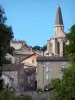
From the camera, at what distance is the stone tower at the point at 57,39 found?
14988 cm

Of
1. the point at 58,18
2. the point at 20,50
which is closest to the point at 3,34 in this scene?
the point at 20,50

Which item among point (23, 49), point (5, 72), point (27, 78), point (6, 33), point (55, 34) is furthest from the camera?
point (55, 34)

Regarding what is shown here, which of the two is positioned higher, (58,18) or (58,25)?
(58,18)

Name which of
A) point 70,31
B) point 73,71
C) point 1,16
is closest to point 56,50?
point 70,31

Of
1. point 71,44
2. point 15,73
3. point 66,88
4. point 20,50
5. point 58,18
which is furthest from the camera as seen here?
point 58,18

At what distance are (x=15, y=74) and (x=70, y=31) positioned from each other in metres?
13.3

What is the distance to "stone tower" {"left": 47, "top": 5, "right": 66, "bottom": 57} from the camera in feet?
492

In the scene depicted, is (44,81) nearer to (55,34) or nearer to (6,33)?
(6,33)

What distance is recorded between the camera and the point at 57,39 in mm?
156500

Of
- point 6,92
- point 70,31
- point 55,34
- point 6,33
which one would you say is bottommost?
point 6,92

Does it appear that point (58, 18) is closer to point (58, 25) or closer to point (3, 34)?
point (58, 25)

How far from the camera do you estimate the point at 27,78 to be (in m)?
84.3

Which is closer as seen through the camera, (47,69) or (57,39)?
(47,69)

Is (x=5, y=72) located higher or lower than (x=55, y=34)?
lower
